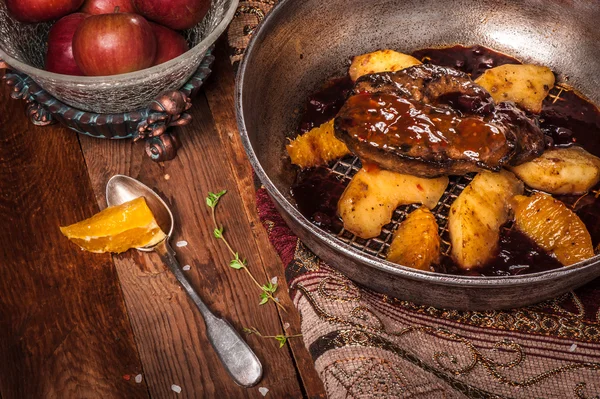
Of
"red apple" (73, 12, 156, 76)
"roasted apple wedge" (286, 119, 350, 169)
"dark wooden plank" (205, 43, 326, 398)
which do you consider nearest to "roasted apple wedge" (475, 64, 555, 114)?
"roasted apple wedge" (286, 119, 350, 169)

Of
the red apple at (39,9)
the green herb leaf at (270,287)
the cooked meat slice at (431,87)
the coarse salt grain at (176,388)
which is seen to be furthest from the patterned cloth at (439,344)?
the red apple at (39,9)

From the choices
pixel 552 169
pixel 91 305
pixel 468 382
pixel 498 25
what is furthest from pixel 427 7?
pixel 91 305

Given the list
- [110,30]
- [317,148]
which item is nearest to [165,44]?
[110,30]

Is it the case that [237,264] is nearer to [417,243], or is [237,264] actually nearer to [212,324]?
[212,324]

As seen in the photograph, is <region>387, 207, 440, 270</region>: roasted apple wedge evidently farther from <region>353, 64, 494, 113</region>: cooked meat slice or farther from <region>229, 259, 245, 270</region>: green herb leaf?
<region>229, 259, 245, 270</region>: green herb leaf

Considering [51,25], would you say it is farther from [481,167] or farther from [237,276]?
[481,167]

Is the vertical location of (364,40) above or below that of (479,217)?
above
